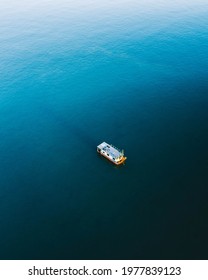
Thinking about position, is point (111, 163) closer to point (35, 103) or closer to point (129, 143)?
point (129, 143)

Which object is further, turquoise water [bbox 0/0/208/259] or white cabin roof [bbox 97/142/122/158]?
white cabin roof [bbox 97/142/122/158]

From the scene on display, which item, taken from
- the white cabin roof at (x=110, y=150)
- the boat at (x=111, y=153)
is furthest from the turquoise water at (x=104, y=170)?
the white cabin roof at (x=110, y=150)

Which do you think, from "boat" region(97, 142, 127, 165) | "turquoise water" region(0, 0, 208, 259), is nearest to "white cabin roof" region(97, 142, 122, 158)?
"boat" region(97, 142, 127, 165)

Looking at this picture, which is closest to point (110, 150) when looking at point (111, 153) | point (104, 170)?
point (111, 153)

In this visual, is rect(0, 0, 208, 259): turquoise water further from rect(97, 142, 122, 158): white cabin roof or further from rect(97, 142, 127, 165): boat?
rect(97, 142, 122, 158): white cabin roof

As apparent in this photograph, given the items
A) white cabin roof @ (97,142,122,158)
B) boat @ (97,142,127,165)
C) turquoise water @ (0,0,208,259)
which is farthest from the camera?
white cabin roof @ (97,142,122,158)

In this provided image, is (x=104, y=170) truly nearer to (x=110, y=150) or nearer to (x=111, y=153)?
(x=111, y=153)
